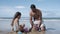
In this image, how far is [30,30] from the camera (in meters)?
6.32

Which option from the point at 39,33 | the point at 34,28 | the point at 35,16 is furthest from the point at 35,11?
the point at 39,33

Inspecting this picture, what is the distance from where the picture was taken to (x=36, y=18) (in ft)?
21.5

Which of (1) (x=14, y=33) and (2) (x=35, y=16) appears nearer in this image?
(1) (x=14, y=33)

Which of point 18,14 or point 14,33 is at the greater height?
point 18,14

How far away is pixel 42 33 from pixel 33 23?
65 centimetres

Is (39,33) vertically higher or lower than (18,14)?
lower

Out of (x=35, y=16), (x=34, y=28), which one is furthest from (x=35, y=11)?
(x=34, y=28)

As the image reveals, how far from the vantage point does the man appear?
20.9ft

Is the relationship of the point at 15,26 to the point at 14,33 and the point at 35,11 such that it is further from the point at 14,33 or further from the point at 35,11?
the point at 35,11

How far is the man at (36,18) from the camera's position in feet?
20.9

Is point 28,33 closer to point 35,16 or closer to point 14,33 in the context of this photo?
point 14,33

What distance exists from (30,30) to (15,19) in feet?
1.74

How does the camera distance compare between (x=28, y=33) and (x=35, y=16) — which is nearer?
(x=28, y=33)

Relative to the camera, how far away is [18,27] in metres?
6.17
